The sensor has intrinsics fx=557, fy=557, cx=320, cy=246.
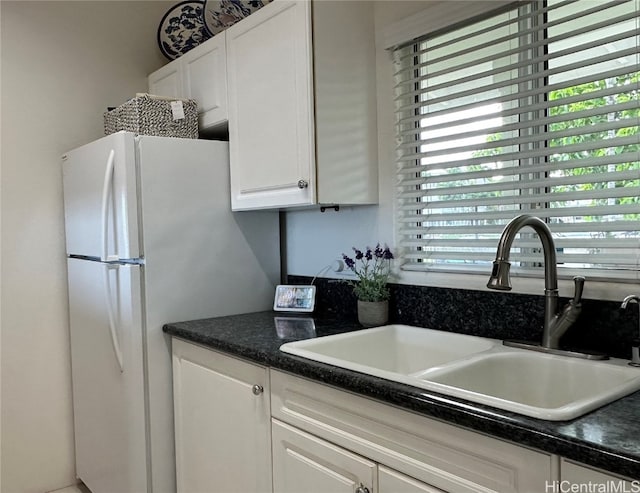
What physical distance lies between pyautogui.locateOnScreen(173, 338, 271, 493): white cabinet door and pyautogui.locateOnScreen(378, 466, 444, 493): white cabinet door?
0.51 meters

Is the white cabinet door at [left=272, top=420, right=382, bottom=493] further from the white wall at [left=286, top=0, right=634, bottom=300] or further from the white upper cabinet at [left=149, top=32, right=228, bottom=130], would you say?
the white upper cabinet at [left=149, top=32, right=228, bottom=130]

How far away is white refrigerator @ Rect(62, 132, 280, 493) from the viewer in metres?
2.19

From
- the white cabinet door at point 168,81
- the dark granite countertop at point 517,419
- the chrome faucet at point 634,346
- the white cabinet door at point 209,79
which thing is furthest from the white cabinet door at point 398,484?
the white cabinet door at point 168,81

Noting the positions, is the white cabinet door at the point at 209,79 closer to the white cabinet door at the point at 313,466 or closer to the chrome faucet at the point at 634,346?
the white cabinet door at the point at 313,466

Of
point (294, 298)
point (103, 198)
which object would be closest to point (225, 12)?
point (103, 198)

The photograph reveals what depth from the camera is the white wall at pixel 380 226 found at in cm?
189

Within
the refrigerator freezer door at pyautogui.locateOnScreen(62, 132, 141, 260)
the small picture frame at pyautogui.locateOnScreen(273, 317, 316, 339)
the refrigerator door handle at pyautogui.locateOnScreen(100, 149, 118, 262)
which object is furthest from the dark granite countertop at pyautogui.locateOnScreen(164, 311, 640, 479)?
the refrigerator door handle at pyautogui.locateOnScreen(100, 149, 118, 262)

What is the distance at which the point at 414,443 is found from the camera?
1256 mm

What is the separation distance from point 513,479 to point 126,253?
5.39 ft

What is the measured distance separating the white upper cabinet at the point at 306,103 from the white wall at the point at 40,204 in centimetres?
100

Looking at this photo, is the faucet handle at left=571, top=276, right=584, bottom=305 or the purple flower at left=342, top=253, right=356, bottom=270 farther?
the purple flower at left=342, top=253, right=356, bottom=270

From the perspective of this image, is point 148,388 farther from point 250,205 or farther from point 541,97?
point 541,97

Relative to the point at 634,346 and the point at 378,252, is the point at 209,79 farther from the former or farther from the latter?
the point at 634,346

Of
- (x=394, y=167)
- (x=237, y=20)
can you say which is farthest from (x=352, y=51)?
(x=237, y=20)
